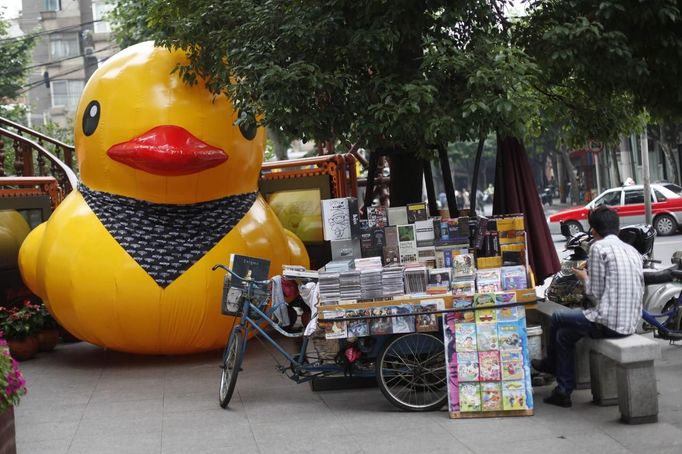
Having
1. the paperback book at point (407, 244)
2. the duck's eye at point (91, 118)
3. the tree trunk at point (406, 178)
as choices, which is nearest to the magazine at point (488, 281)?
the paperback book at point (407, 244)

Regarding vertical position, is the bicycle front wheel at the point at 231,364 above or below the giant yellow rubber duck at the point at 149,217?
below

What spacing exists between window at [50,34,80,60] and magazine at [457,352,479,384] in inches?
2038

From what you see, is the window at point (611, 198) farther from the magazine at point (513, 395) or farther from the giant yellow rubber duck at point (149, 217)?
the magazine at point (513, 395)

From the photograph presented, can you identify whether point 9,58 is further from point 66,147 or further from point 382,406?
point 382,406

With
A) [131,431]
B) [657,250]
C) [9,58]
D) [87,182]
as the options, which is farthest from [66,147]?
[9,58]

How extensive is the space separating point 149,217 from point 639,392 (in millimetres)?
5459

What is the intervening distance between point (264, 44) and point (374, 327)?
2.95m

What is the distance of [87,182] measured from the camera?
10438 millimetres

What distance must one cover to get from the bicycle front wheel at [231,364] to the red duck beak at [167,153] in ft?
7.11

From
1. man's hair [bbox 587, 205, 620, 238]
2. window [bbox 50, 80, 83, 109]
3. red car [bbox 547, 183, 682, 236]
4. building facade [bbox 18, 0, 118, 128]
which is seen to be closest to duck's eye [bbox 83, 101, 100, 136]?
man's hair [bbox 587, 205, 620, 238]

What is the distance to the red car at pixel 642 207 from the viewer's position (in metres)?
25.7

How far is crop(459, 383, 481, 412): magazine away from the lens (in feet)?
24.0

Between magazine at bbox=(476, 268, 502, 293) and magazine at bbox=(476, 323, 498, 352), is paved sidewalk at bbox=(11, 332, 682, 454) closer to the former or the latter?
magazine at bbox=(476, 323, 498, 352)

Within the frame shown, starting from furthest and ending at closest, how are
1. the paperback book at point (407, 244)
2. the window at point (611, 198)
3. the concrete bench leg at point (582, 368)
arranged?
the window at point (611, 198)
the paperback book at point (407, 244)
the concrete bench leg at point (582, 368)
